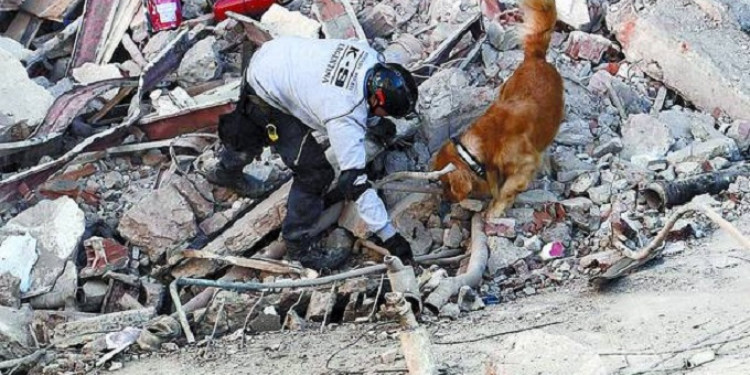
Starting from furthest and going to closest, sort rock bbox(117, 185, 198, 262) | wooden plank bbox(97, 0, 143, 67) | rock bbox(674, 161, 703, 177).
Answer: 1. wooden plank bbox(97, 0, 143, 67)
2. rock bbox(117, 185, 198, 262)
3. rock bbox(674, 161, 703, 177)

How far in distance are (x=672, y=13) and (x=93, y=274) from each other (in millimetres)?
4682

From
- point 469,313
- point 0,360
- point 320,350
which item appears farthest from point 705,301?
point 0,360

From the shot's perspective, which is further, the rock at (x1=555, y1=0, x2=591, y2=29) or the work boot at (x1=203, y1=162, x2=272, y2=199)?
the rock at (x1=555, y1=0, x2=591, y2=29)

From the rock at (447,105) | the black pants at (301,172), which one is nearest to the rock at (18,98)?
the black pants at (301,172)

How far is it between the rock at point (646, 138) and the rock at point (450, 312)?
214cm

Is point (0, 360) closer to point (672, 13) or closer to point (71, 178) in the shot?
point (71, 178)

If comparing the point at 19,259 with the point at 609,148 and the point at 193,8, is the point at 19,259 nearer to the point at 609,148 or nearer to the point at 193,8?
the point at 193,8

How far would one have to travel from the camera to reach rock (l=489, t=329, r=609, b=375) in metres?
4.69

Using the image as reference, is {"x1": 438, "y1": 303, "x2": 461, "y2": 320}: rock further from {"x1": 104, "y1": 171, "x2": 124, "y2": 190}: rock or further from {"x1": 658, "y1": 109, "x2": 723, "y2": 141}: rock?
{"x1": 104, "y1": 171, "x2": 124, "y2": 190}: rock

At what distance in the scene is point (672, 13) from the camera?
27.5 ft

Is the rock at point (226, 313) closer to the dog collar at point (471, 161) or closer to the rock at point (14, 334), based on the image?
the rock at point (14, 334)

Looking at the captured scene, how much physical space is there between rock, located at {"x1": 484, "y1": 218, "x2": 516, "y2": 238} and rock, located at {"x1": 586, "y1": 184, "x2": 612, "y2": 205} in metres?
0.57

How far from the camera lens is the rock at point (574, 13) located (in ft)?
28.7

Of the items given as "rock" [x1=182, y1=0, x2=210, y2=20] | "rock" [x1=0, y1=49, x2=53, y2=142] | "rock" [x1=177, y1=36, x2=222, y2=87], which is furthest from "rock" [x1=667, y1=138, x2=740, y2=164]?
"rock" [x1=0, y1=49, x2=53, y2=142]
